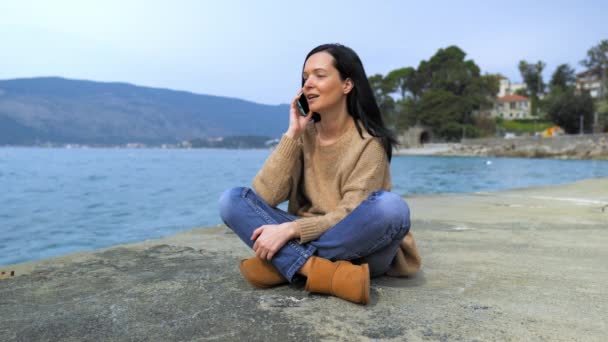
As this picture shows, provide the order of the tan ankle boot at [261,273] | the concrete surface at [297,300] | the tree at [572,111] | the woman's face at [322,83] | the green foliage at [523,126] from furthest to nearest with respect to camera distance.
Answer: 1. the green foliage at [523,126]
2. the tree at [572,111]
3. the woman's face at [322,83]
4. the tan ankle boot at [261,273]
5. the concrete surface at [297,300]

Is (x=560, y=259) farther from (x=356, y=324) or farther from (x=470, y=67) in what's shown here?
(x=470, y=67)

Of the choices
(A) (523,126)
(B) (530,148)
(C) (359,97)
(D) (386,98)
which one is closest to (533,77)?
(A) (523,126)

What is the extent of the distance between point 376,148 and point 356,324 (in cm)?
71

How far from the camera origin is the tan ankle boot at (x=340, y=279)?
1.63m

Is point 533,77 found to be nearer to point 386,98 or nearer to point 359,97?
point 386,98

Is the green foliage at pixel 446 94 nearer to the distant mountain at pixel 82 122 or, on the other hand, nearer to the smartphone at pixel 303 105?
the smartphone at pixel 303 105

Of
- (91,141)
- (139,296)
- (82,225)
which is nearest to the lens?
(139,296)

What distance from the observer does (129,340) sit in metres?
1.39

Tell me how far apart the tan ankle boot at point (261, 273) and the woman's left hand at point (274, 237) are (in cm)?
10

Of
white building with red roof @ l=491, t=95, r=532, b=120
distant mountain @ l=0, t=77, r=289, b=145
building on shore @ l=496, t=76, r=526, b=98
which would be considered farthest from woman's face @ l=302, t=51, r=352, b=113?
distant mountain @ l=0, t=77, r=289, b=145

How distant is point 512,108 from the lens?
75375 mm

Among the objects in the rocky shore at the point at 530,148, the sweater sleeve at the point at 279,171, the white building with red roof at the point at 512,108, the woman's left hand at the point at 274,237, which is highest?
the white building with red roof at the point at 512,108

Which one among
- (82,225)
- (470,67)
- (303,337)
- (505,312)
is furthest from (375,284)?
(470,67)

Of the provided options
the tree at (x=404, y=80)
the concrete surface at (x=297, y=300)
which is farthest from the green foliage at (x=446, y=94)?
the concrete surface at (x=297, y=300)
